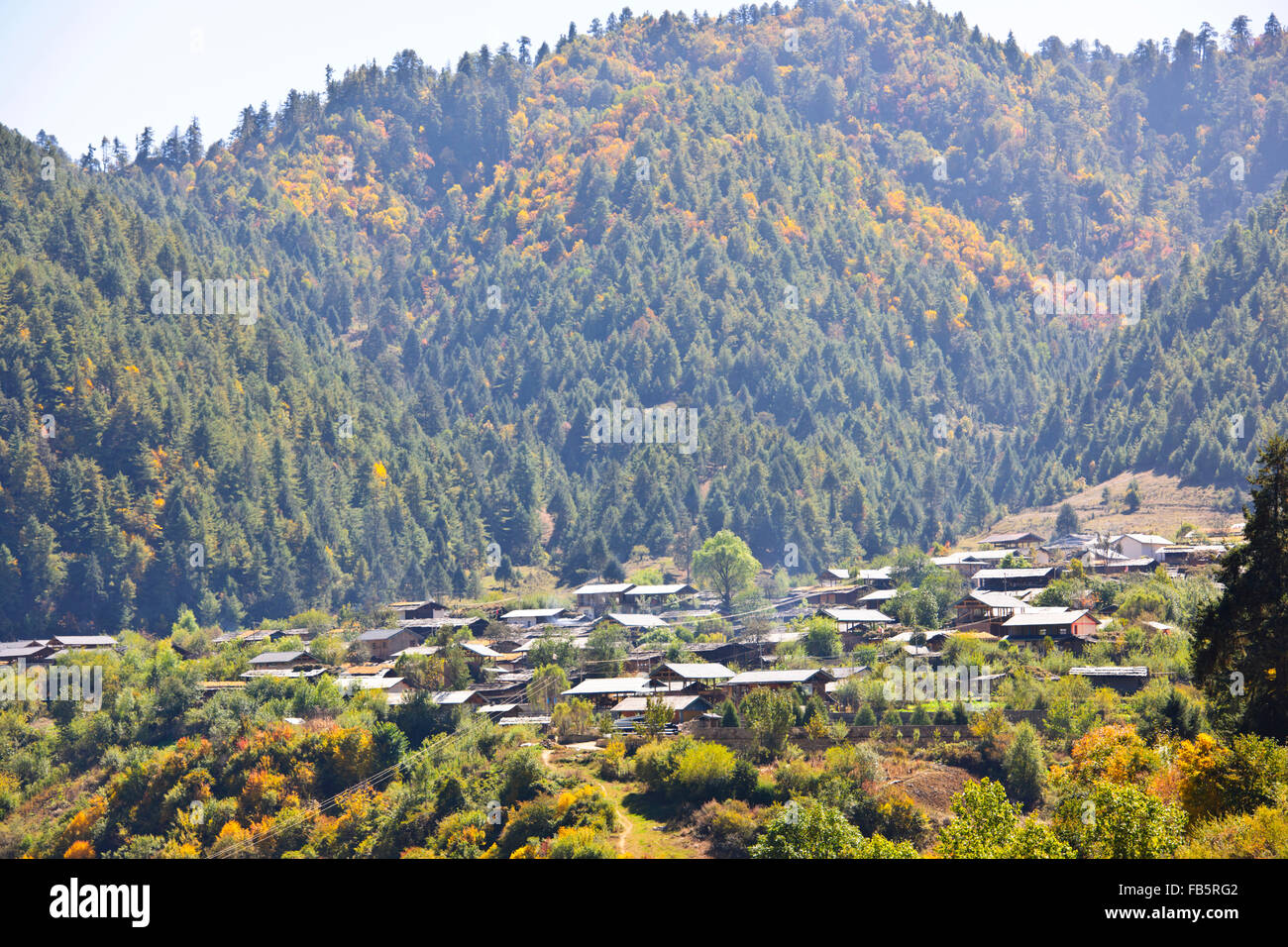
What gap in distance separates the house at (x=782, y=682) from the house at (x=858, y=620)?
19.8 m

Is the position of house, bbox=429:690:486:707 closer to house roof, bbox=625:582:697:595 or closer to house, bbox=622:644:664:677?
house, bbox=622:644:664:677

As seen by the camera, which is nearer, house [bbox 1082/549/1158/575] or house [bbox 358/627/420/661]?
house [bbox 1082/549/1158/575]

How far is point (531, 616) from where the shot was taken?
133750 mm

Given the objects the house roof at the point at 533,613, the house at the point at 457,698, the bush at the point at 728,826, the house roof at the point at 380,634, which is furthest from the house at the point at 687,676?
the house roof at the point at 533,613

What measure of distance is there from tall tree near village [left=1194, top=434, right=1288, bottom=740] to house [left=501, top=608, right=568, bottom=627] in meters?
89.5

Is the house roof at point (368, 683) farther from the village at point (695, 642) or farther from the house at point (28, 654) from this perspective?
the house at point (28, 654)

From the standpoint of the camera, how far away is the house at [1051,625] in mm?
88688

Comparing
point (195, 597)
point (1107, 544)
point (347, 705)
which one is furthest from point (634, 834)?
point (195, 597)

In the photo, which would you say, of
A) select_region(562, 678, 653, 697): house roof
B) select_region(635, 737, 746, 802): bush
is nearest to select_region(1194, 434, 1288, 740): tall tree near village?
select_region(635, 737, 746, 802): bush

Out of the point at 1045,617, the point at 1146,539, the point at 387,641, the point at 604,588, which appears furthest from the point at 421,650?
the point at 1146,539

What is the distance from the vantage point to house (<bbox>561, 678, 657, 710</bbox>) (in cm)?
8838

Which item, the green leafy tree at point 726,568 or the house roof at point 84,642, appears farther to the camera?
the green leafy tree at point 726,568

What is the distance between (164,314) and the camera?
199 m
